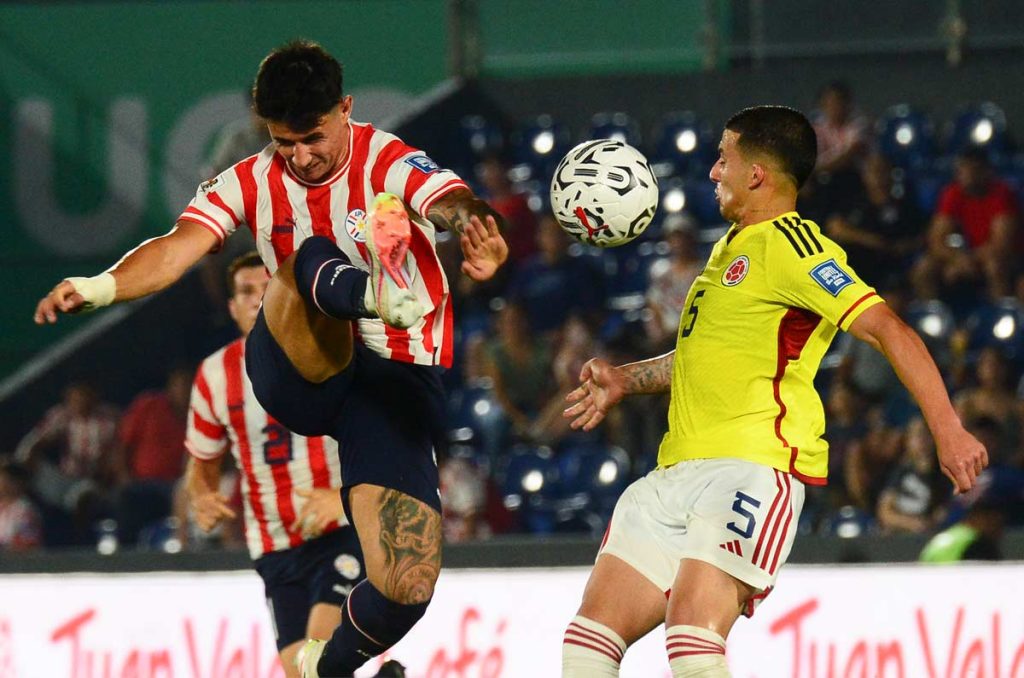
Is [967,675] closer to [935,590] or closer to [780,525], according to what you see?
[935,590]

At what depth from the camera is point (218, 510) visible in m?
6.07

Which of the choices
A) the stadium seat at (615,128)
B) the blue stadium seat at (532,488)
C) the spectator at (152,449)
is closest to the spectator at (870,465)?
the blue stadium seat at (532,488)

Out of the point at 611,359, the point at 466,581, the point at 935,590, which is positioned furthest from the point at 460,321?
the point at 935,590

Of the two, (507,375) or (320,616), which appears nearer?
(320,616)

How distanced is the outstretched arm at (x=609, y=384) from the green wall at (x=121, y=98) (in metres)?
8.37

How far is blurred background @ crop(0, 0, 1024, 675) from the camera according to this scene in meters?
9.38

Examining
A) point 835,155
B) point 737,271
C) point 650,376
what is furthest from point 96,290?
point 835,155

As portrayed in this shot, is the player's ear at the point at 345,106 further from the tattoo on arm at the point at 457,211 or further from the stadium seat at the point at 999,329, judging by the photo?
the stadium seat at the point at 999,329

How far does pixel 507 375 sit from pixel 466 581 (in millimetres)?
3020

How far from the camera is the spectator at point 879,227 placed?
10453 mm

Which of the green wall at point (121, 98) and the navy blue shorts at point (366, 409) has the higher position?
the green wall at point (121, 98)

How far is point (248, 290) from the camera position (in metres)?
6.21

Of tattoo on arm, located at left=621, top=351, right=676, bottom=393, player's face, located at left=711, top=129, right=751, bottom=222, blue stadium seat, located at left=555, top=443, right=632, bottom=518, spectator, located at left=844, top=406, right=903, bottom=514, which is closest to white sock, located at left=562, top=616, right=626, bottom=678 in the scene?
tattoo on arm, located at left=621, top=351, right=676, bottom=393

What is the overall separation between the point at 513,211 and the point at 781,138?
21.4ft
